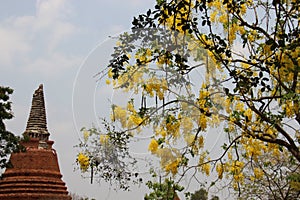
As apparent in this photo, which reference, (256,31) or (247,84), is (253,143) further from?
(247,84)

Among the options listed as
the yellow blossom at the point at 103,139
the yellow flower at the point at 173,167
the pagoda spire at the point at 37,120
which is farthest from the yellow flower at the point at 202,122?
the pagoda spire at the point at 37,120

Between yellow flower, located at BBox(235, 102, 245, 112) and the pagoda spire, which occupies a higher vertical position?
the pagoda spire

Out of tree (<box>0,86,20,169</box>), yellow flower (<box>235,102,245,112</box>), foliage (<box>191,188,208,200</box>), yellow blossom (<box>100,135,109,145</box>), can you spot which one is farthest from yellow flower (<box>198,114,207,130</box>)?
tree (<box>0,86,20,169</box>)

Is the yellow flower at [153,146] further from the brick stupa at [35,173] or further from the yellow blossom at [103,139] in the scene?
the brick stupa at [35,173]

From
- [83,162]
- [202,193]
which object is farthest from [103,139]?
[202,193]

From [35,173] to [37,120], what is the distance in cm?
220

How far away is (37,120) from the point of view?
16.0m

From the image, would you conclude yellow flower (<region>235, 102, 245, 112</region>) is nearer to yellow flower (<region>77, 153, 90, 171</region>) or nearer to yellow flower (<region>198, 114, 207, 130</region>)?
yellow flower (<region>198, 114, 207, 130</region>)

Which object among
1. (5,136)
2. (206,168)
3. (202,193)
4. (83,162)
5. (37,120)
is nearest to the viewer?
(83,162)

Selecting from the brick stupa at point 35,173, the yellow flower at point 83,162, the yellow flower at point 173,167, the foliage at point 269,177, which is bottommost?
the yellow flower at point 173,167

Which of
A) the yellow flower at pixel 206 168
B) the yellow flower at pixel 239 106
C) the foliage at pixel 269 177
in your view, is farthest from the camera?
the foliage at pixel 269 177

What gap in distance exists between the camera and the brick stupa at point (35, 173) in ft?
46.3

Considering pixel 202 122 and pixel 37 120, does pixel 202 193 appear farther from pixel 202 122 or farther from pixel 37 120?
pixel 37 120

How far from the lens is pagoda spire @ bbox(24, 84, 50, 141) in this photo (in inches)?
618
